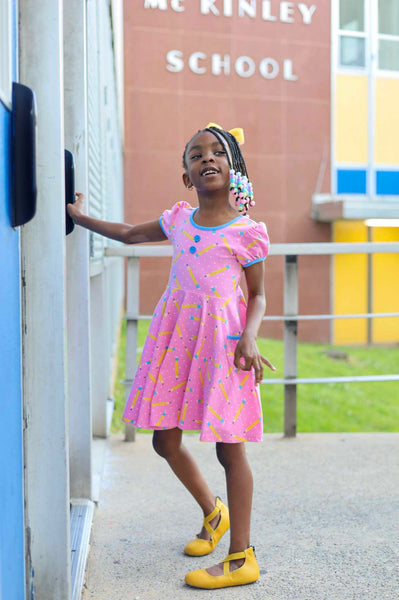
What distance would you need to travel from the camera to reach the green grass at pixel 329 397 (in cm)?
657

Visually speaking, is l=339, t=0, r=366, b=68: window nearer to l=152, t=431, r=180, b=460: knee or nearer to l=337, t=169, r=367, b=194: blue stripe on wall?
l=337, t=169, r=367, b=194: blue stripe on wall

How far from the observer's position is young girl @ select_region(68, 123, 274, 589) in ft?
6.88

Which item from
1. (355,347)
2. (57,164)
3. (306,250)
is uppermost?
(57,164)

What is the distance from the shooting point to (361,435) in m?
3.85

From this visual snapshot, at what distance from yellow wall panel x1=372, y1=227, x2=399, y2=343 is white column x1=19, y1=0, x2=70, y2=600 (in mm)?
11625

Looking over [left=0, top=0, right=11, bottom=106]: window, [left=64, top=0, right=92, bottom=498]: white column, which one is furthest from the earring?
[left=0, top=0, right=11, bottom=106]: window

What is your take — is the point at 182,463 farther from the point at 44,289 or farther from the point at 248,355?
the point at 44,289

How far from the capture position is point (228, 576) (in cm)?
210

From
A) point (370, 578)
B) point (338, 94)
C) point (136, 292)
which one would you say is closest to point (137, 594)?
point (370, 578)

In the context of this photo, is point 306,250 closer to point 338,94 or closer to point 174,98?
point 174,98

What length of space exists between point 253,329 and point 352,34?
38.2 ft

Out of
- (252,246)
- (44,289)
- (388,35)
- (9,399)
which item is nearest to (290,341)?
(252,246)

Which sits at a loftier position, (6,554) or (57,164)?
(57,164)

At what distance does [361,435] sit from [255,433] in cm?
189
